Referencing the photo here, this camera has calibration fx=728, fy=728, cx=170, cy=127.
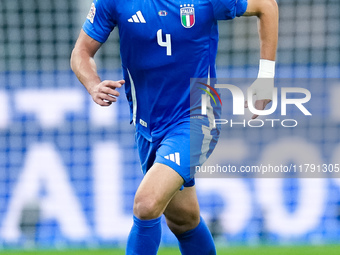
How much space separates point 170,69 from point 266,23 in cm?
59

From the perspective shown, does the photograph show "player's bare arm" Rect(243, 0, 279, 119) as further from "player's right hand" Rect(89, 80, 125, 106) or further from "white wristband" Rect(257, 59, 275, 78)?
"player's right hand" Rect(89, 80, 125, 106)

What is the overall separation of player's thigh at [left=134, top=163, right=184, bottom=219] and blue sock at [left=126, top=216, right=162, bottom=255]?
0.05 meters

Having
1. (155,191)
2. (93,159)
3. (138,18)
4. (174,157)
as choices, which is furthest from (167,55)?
(93,159)

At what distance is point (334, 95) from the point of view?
664 centimetres

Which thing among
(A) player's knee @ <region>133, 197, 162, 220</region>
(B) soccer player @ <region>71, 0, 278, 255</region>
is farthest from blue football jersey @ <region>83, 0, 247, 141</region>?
(A) player's knee @ <region>133, 197, 162, 220</region>

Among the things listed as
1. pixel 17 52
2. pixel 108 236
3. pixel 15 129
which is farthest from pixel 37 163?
pixel 17 52

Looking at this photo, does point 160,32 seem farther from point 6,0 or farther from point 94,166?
point 6,0

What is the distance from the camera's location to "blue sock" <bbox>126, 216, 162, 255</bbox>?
3.41 m

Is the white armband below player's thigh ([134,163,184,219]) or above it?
above

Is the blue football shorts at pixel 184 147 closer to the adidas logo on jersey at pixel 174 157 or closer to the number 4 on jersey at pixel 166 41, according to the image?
the adidas logo on jersey at pixel 174 157

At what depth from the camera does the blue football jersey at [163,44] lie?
3662 millimetres

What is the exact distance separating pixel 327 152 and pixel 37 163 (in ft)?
8.41

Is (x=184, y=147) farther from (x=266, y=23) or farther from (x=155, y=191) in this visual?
(x=266, y=23)

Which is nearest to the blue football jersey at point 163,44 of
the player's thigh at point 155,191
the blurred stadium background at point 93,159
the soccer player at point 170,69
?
the soccer player at point 170,69
